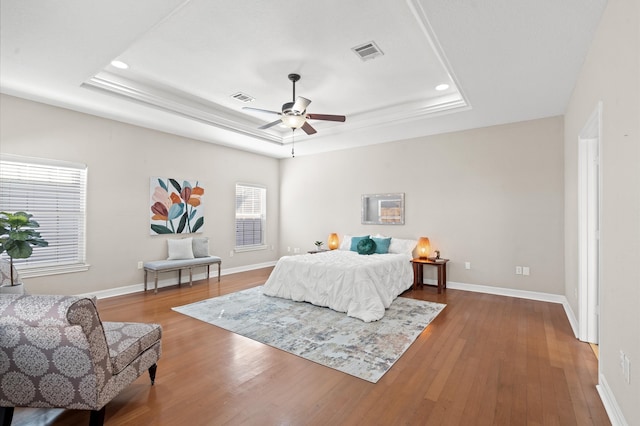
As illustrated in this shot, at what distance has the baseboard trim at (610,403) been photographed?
187 cm

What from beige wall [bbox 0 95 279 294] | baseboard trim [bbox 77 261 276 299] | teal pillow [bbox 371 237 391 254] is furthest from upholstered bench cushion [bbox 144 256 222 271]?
teal pillow [bbox 371 237 391 254]

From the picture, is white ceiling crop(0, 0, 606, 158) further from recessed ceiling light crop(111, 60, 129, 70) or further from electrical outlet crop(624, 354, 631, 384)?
electrical outlet crop(624, 354, 631, 384)

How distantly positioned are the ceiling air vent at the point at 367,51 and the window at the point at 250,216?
4.46 metres

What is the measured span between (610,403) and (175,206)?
243 inches

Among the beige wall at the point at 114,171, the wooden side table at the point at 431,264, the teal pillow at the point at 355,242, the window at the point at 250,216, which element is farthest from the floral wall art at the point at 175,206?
the wooden side table at the point at 431,264

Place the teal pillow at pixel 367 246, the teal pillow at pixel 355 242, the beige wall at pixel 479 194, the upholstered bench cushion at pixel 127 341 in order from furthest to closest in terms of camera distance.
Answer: the teal pillow at pixel 355 242 < the teal pillow at pixel 367 246 < the beige wall at pixel 479 194 < the upholstered bench cushion at pixel 127 341

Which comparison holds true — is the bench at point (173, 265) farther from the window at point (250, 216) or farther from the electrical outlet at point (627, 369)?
the electrical outlet at point (627, 369)

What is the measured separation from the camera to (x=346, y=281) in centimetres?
418

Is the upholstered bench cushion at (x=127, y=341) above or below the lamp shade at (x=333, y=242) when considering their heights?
below

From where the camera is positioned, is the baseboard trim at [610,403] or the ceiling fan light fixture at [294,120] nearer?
the baseboard trim at [610,403]

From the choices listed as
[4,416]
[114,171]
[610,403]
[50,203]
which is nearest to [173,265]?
[114,171]

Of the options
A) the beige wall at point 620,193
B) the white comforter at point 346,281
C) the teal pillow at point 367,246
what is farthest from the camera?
the teal pillow at point 367,246

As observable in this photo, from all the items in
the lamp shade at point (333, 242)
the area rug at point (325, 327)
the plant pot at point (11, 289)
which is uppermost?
the lamp shade at point (333, 242)

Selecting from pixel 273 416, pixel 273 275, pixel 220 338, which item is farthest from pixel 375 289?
pixel 273 416
